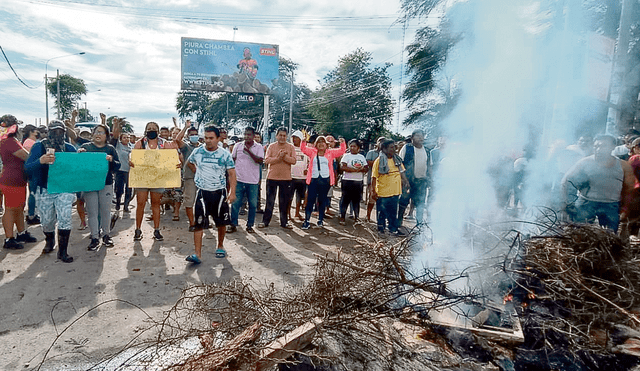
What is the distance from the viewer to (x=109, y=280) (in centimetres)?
415

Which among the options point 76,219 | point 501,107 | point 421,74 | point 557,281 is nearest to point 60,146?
point 76,219

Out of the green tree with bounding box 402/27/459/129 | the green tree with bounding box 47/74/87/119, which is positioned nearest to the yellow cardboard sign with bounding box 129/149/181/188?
the green tree with bounding box 402/27/459/129

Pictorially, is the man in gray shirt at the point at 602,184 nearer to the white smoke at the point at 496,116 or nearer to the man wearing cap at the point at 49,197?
the white smoke at the point at 496,116

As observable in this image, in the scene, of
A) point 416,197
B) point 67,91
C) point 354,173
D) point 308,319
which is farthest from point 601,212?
point 67,91

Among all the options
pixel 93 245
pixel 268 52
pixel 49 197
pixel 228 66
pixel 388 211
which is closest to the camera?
pixel 49 197

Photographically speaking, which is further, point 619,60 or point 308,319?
point 619,60

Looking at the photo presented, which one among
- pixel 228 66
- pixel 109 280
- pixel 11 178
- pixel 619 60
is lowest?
pixel 109 280

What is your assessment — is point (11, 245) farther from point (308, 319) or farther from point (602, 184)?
point (602, 184)

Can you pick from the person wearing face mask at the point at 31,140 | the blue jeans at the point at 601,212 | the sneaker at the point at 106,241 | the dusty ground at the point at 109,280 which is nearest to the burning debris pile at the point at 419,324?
the dusty ground at the point at 109,280

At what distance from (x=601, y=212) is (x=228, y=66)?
2627 centimetres

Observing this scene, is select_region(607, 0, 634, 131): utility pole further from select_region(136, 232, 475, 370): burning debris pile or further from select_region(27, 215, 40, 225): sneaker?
select_region(27, 215, 40, 225): sneaker

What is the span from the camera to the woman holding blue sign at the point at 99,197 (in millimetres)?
5020

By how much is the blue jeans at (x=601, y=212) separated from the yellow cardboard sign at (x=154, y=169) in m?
6.05

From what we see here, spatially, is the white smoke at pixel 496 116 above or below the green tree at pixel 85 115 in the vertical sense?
below
